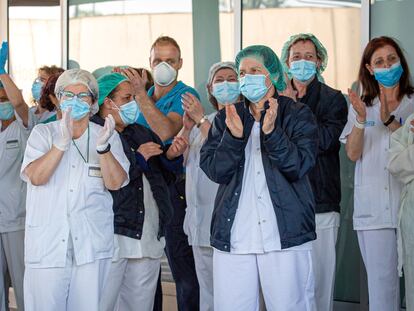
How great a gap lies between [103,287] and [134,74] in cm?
142

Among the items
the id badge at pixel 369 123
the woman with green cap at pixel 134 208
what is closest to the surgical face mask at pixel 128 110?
the woman with green cap at pixel 134 208

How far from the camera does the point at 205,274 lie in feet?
16.3

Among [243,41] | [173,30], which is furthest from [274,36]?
[173,30]

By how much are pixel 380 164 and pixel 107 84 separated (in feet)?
5.11

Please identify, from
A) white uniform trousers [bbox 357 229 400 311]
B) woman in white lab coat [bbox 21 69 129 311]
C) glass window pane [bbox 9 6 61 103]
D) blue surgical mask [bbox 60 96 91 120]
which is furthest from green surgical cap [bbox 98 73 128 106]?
glass window pane [bbox 9 6 61 103]

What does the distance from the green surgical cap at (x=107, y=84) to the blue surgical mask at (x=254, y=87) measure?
0.82m

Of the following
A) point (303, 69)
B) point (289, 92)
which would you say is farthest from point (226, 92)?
point (303, 69)

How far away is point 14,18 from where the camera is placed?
7.34 meters

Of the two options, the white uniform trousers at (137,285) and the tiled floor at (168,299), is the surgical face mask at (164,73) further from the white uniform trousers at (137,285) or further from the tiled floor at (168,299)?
the tiled floor at (168,299)

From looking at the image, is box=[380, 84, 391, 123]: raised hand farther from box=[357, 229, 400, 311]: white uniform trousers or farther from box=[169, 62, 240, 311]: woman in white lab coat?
box=[169, 62, 240, 311]: woman in white lab coat

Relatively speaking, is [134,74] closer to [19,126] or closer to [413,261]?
[19,126]

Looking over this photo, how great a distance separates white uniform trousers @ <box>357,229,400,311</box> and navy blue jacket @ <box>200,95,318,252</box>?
893mm

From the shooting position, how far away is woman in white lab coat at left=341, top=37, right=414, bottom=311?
181 inches

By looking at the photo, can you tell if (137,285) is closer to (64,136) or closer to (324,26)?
(64,136)
